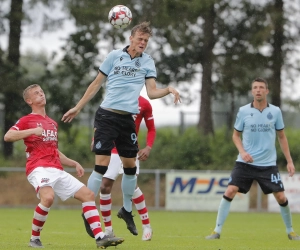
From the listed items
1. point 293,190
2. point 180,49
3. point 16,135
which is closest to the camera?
point 16,135

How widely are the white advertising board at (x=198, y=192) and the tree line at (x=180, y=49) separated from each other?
18.2ft

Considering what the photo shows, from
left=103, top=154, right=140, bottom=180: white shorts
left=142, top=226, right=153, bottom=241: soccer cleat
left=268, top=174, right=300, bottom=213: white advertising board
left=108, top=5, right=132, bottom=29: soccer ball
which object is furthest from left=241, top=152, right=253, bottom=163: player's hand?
left=268, top=174, right=300, bottom=213: white advertising board

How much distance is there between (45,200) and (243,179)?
11.1 feet

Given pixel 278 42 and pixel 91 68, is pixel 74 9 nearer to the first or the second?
pixel 91 68

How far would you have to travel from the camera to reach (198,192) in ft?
71.4

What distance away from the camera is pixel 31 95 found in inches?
356

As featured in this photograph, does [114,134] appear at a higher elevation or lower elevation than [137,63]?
lower

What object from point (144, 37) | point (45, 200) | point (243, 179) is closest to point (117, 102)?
point (144, 37)

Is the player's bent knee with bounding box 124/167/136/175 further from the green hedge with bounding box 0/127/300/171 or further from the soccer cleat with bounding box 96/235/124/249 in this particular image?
the green hedge with bounding box 0/127/300/171

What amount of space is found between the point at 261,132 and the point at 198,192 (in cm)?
1085

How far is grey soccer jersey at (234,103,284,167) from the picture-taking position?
11016mm

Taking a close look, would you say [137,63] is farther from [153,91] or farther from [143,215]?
[143,215]

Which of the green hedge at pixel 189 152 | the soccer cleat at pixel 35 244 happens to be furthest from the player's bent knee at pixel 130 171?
the green hedge at pixel 189 152

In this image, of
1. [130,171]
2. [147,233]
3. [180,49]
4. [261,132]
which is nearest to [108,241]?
[130,171]
